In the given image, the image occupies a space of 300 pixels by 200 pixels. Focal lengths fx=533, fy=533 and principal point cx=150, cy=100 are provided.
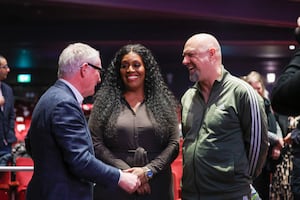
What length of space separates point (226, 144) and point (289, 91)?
1.14 meters

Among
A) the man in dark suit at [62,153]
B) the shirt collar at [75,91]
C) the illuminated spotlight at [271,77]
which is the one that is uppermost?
the shirt collar at [75,91]

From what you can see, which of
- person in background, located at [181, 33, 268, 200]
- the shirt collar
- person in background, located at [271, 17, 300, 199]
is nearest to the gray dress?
person in background, located at [181, 33, 268, 200]

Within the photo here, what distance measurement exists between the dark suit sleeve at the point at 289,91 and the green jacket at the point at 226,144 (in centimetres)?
105

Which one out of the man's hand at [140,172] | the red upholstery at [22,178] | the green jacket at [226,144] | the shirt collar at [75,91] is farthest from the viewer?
the red upholstery at [22,178]

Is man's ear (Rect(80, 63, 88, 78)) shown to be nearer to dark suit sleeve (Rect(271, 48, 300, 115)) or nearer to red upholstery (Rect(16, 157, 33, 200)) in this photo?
dark suit sleeve (Rect(271, 48, 300, 115))

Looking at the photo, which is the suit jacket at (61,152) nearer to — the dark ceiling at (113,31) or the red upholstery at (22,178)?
the red upholstery at (22,178)

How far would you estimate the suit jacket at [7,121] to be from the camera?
4.69 metres

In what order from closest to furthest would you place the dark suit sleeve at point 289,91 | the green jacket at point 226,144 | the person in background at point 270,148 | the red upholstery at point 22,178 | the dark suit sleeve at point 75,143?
1. the dark suit sleeve at point 289,91
2. the dark suit sleeve at point 75,143
3. the green jacket at point 226,144
4. the red upholstery at point 22,178
5. the person in background at point 270,148

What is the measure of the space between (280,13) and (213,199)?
529 centimetres

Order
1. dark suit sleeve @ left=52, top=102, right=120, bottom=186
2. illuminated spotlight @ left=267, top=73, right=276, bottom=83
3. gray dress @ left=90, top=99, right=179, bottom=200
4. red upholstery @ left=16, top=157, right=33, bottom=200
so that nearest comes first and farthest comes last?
dark suit sleeve @ left=52, top=102, right=120, bottom=186 → gray dress @ left=90, top=99, right=179, bottom=200 → red upholstery @ left=16, top=157, right=33, bottom=200 → illuminated spotlight @ left=267, top=73, right=276, bottom=83

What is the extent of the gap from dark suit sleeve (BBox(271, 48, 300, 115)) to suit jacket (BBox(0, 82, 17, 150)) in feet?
11.9

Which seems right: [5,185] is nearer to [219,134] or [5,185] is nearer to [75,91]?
[75,91]

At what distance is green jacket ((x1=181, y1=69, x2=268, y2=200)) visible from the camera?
247 cm

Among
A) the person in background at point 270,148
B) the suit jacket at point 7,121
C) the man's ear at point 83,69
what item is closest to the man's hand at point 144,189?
the man's ear at point 83,69
